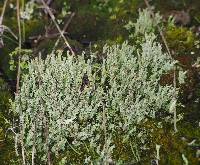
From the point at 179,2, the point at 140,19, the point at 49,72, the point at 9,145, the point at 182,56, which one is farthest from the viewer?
the point at 179,2

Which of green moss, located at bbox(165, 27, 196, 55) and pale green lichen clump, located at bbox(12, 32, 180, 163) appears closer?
pale green lichen clump, located at bbox(12, 32, 180, 163)

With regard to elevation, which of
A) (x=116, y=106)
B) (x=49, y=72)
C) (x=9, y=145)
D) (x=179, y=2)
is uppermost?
(x=179, y=2)

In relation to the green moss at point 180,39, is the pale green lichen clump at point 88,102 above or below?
below

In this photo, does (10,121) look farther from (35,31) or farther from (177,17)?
(177,17)

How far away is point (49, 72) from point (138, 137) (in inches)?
49.7

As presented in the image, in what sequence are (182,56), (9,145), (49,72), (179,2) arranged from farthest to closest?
(179,2)
(182,56)
(49,72)
(9,145)

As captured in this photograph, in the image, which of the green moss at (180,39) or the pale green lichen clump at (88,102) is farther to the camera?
the green moss at (180,39)

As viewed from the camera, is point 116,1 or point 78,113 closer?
point 78,113

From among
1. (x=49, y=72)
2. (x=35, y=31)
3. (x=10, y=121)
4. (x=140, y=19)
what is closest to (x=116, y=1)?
(x=140, y=19)

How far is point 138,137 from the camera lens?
14.5ft

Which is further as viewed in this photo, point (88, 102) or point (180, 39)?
point (180, 39)

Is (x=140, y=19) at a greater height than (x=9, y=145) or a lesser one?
greater

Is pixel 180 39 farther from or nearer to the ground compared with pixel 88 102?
farther from the ground

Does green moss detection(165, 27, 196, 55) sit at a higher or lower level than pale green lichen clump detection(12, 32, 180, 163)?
higher
